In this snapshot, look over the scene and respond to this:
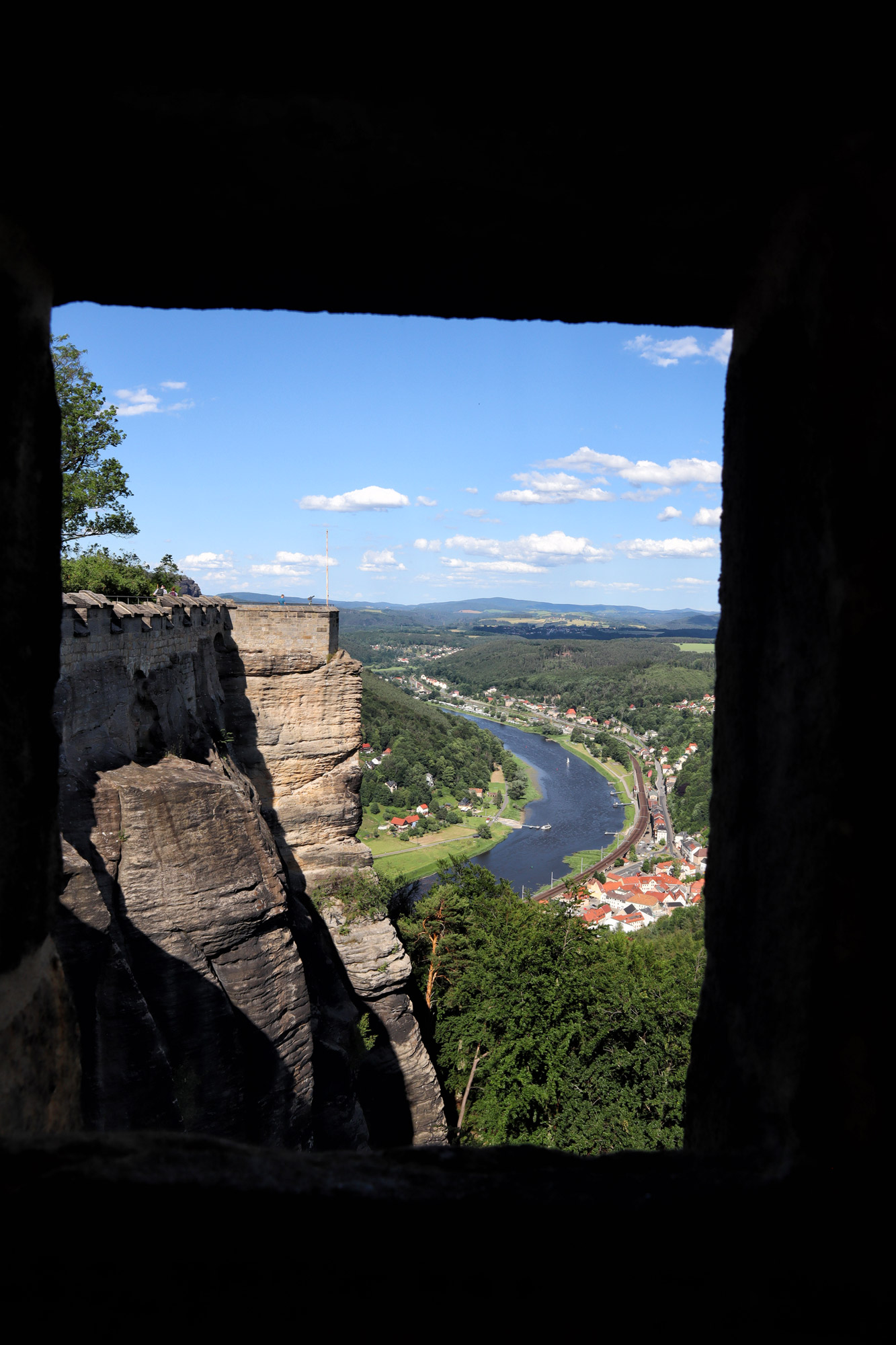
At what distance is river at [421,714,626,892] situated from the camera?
4850 centimetres

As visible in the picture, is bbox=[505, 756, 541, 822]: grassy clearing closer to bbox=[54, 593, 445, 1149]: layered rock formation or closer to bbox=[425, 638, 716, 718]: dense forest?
bbox=[425, 638, 716, 718]: dense forest

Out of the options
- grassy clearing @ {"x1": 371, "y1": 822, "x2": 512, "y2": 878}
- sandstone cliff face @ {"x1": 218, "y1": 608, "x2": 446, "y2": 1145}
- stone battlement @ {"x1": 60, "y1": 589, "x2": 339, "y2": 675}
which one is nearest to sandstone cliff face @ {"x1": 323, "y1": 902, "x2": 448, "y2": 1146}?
sandstone cliff face @ {"x1": 218, "y1": 608, "x2": 446, "y2": 1145}

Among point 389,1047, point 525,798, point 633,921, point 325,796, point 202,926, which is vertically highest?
point 325,796

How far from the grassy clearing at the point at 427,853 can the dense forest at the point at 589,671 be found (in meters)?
50.7

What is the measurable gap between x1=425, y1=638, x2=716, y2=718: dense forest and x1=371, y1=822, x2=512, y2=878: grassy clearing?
50.7m

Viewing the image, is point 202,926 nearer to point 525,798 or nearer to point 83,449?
point 83,449

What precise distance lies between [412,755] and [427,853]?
13.7 m

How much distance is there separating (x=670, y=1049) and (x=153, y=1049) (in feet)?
32.2

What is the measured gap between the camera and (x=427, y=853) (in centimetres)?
5012

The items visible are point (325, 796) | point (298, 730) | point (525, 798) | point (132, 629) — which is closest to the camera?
point (132, 629)

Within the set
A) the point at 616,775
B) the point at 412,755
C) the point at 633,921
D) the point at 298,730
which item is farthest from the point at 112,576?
the point at 616,775

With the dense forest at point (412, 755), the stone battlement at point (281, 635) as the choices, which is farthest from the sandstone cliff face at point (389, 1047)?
the dense forest at point (412, 755)

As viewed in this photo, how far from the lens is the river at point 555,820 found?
48.5 meters

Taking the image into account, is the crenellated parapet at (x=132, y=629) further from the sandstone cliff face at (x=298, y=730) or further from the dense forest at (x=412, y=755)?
the dense forest at (x=412, y=755)
